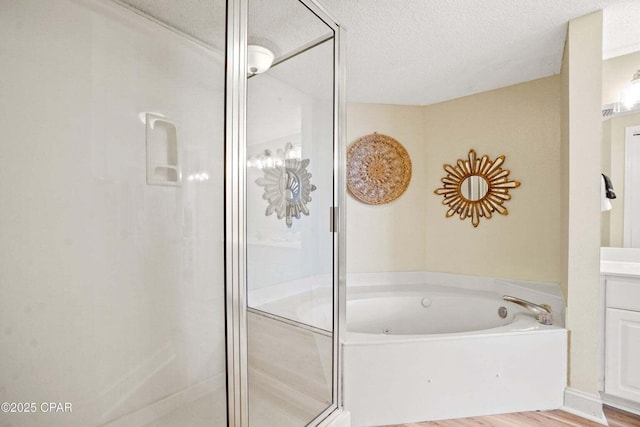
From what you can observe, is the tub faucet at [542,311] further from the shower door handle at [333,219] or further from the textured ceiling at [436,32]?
the textured ceiling at [436,32]

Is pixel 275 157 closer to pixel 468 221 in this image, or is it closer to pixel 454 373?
pixel 454 373

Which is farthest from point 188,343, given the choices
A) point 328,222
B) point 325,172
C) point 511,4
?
point 511,4

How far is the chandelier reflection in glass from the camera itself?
4.51ft

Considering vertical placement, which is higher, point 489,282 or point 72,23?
point 72,23

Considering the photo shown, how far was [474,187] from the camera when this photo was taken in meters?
3.05

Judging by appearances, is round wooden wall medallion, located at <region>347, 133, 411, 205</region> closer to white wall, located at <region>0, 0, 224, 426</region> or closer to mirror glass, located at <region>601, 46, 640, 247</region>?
mirror glass, located at <region>601, 46, 640, 247</region>

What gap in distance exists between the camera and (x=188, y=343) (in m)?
1.40

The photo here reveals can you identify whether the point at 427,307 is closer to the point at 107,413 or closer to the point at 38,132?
the point at 107,413

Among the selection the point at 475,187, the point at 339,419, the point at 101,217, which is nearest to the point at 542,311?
the point at 475,187

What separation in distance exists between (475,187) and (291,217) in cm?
215

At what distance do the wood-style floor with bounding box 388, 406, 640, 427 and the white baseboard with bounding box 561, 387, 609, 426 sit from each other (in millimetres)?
31

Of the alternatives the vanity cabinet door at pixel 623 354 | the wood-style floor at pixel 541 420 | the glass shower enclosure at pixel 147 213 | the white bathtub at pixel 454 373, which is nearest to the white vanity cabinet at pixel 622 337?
the vanity cabinet door at pixel 623 354

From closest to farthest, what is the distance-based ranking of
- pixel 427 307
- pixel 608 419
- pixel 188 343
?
1. pixel 188 343
2. pixel 608 419
3. pixel 427 307

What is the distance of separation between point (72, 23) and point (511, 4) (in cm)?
199
